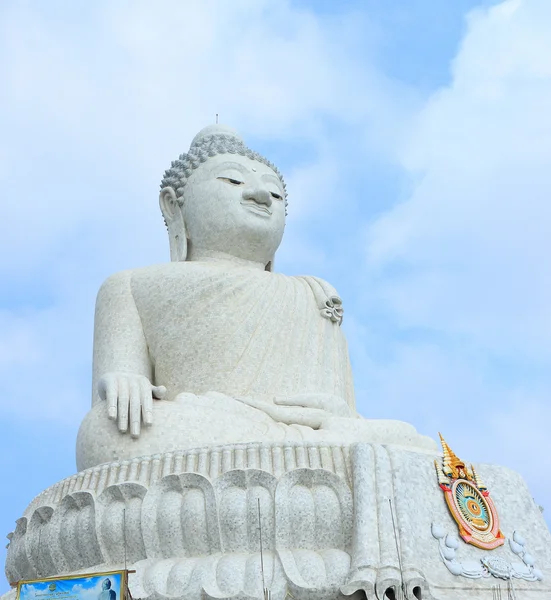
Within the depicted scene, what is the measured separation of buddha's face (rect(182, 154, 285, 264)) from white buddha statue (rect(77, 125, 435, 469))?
0.04 ft

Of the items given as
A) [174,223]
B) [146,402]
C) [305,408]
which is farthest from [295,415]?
[174,223]

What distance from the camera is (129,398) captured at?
677 cm

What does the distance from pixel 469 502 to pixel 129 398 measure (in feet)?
8.00

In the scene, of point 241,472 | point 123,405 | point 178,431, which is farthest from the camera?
point 123,405

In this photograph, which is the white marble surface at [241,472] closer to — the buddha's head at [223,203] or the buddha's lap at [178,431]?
the buddha's lap at [178,431]

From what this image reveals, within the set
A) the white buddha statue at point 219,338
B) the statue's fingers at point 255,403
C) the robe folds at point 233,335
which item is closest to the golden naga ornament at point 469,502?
the white buddha statue at point 219,338

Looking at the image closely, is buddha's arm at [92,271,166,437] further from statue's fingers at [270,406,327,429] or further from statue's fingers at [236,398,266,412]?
statue's fingers at [270,406,327,429]

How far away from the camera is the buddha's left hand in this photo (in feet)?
23.2

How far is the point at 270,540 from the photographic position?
19.0ft

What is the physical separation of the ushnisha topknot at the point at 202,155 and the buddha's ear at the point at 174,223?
0.07 metres

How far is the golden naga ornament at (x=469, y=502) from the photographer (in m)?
6.03

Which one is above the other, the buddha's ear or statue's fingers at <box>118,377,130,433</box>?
the buddha's ear

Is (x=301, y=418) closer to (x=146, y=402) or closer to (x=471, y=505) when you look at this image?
(x=146, y=402)

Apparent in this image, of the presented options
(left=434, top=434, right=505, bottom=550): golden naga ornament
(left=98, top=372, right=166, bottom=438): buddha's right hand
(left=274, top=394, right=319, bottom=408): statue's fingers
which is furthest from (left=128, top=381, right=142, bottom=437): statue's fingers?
(left=434, top=434, right=505, bottom=550): golden naga ornament
